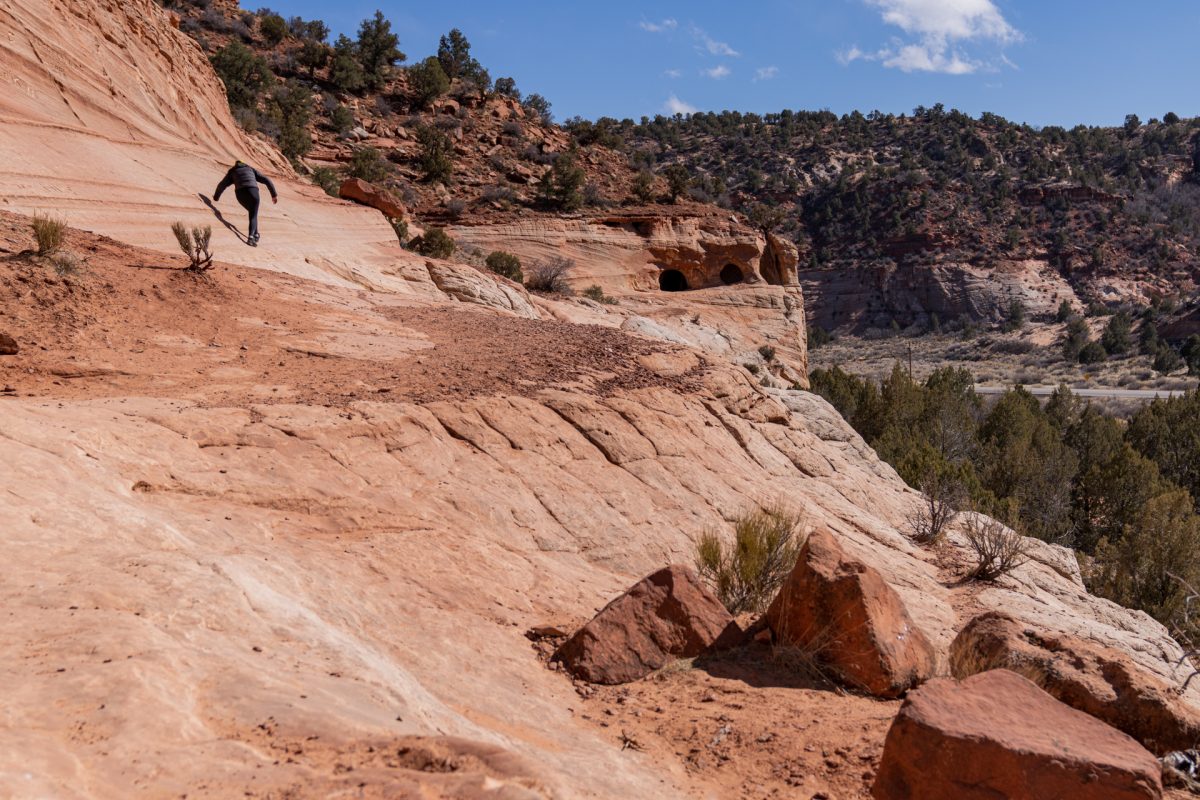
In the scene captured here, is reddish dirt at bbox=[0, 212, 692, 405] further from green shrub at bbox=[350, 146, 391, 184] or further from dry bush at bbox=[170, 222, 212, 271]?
green shrub at bbox=[350, 146, 391, 184]

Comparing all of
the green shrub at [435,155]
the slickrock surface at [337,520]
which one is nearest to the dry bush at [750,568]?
the slickrock surface at [337,520]

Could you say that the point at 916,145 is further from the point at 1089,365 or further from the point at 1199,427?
the point at 1199,427

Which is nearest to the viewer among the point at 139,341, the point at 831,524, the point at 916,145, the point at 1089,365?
the point at 139,341

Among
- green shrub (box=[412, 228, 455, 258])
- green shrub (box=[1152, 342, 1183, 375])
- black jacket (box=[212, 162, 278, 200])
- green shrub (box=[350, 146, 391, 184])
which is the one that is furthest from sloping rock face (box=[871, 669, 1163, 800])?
green shrub (box=[1152, 342, 1183, 375])

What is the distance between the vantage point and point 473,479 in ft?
24.0

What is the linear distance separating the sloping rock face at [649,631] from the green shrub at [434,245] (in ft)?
54.5

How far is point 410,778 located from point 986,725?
2.52m

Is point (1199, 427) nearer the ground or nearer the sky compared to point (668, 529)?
nearer the sky

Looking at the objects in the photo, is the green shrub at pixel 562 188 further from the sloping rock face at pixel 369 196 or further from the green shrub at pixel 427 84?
the sloping rock face at pixel 369 196

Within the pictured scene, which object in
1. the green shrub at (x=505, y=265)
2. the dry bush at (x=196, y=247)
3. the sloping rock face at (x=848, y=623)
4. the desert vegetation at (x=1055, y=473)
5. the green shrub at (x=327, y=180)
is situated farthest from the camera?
the green shrub at (x=327, y=180)

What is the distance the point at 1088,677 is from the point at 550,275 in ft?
67.7

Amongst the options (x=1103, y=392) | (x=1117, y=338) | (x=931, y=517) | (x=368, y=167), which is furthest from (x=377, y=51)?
(x=1117, y=338)

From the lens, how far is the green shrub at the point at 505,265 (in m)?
22.9

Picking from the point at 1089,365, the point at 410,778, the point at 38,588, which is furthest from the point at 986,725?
the point at 1089,365
